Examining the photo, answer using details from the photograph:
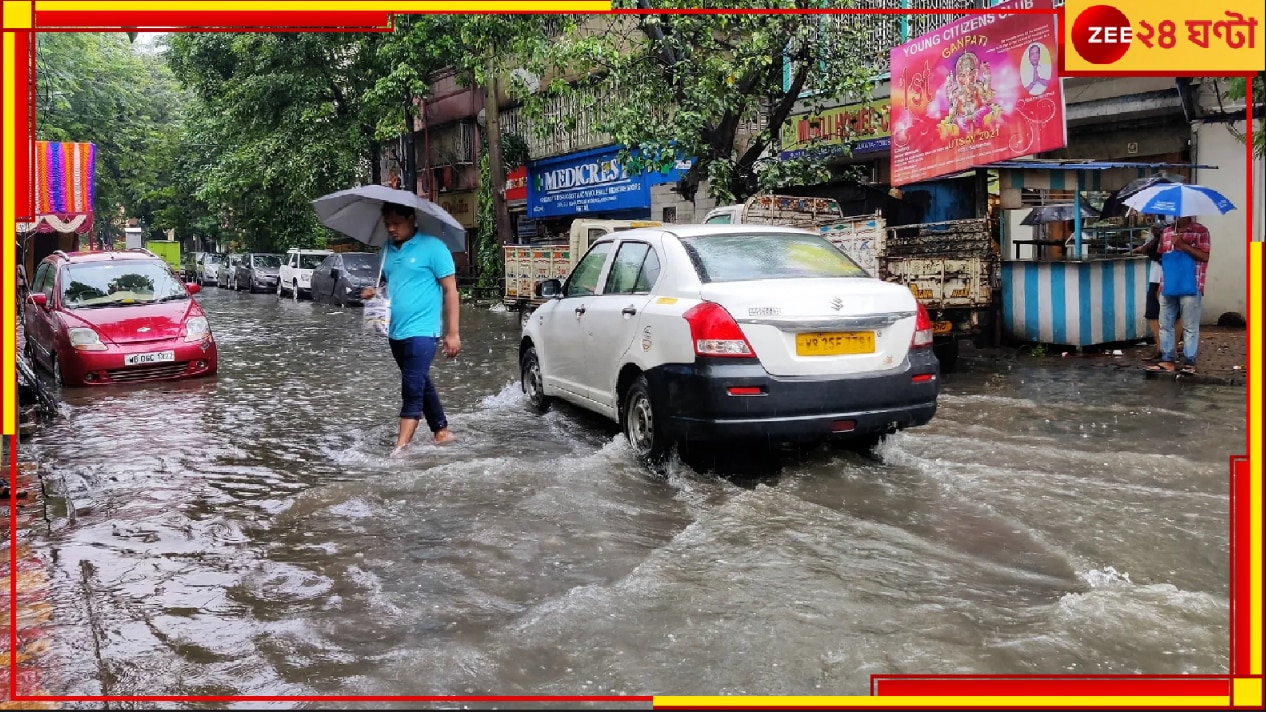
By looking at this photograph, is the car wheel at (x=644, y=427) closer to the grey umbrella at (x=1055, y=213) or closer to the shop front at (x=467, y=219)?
the grey umbrella at (x=1055, y=213)

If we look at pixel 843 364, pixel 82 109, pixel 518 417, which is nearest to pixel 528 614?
pixel 843 364

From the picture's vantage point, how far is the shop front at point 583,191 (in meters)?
26.0

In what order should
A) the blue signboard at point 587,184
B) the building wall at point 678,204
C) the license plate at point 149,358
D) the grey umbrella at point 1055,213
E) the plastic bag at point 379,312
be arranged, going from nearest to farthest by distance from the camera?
the plastic bag at point 379,312 → the license plate at point 149,358 → the grey umbrella at point 1055,213 → the building wall at point 678,204 → the blue signboard at point 587,184

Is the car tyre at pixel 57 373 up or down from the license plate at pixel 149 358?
down

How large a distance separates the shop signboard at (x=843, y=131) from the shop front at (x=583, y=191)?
3294 mm

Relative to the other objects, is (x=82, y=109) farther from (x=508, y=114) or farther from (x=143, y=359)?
(x=143, y=359)

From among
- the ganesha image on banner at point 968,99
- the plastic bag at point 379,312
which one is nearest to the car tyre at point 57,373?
the plastic bag at point 379,312

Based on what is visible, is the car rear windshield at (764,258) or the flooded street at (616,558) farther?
the car rear windshield at (764,258)

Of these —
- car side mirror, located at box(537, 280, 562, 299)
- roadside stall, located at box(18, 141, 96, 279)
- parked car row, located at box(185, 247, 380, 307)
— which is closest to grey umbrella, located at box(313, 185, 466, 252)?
car side mirror, located at box(537, 280, 562, 299)

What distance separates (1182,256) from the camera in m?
10.9

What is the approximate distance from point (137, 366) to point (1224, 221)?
545 inches

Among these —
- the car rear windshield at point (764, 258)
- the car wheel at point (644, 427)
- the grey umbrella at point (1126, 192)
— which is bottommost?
the car wheel at point (644, 427)

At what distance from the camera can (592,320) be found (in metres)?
7.91

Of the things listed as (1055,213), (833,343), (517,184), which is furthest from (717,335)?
(517,184)
